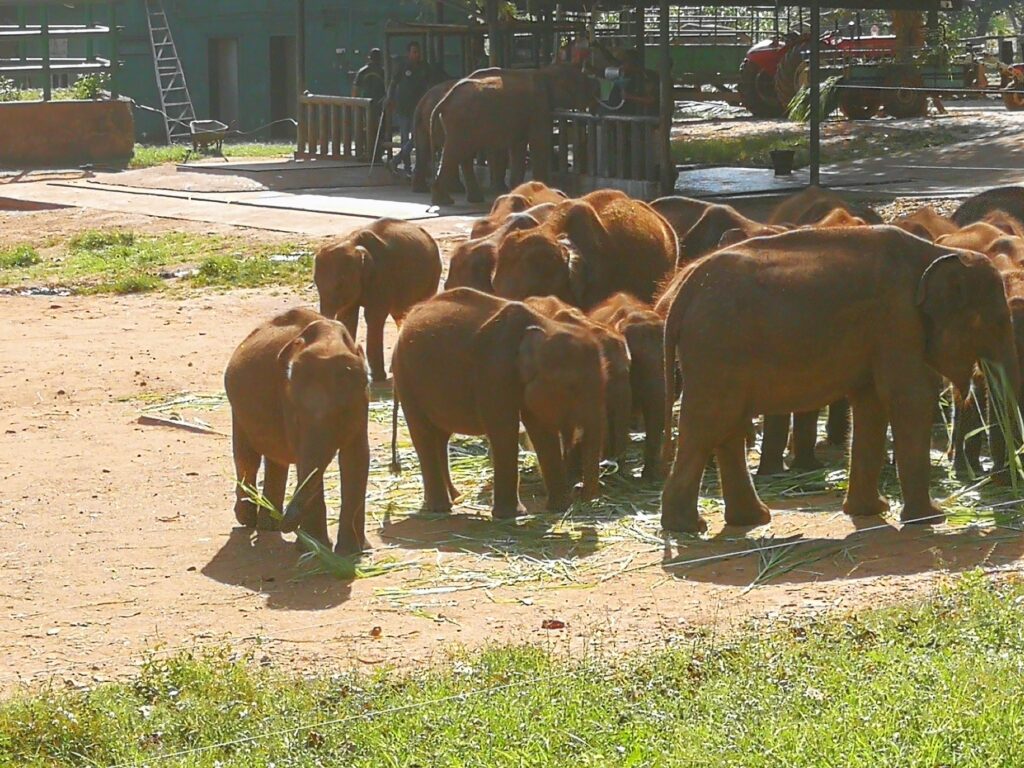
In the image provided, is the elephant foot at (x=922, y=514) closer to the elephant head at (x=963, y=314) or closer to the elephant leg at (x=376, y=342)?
the elephant head at (x=963, y=314)

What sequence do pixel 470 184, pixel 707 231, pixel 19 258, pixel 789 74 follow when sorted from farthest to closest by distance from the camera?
1. pixel 789 74
2. pixel 470 184
3. pixel 19 258
4. pixel 707 231

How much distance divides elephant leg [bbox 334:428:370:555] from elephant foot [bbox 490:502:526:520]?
1013 millimetres

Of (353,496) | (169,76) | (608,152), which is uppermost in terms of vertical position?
Answer: (169,76)

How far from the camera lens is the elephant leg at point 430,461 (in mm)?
9859

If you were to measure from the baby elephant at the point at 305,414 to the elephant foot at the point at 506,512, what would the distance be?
1.00 meters

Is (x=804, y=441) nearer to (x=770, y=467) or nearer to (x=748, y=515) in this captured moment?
(x=770, y=467)

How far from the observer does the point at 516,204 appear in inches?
554

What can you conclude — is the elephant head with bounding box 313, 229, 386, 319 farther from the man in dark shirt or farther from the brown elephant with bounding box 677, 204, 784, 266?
the man in dark shirt

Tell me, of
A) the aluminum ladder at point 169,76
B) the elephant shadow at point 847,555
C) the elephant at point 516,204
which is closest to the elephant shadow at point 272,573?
the elephant shadow at point 847,555

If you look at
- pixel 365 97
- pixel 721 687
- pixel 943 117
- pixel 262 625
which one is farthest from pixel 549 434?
pixel 943 117

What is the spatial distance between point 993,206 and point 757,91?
31896 mm

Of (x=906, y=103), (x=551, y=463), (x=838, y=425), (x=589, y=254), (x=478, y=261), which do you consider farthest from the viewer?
(x=906, y=103)

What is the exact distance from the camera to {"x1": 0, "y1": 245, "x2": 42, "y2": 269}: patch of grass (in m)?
20.0

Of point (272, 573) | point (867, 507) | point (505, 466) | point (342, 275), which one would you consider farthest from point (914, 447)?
point (342, 275)
